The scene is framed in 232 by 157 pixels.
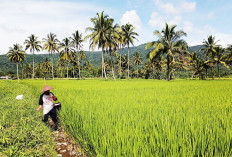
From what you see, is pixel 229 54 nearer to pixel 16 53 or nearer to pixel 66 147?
pixel 66 147

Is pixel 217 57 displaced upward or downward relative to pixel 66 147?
upward

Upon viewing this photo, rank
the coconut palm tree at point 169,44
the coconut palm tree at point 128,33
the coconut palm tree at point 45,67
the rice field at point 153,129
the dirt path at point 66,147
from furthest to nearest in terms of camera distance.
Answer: the coconut palm tree at point 45,67, the coconut palm tree at point 128,33, the coconut palm tree at point 169,44, the dirt path at point 66,147, the rice field at point 153,129

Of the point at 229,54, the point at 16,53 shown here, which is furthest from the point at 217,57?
the point at 16,53

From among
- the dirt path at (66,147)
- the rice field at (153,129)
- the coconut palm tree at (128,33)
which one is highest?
the coconut palm tree at (128,33)

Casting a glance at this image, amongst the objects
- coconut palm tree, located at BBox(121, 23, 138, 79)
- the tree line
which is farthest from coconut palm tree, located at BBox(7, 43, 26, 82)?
coconut palm tree, located at BBox(121, 23, 138, 79)

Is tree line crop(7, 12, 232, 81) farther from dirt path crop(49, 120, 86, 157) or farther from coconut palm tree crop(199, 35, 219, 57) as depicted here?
dirt path crop(49, 120, 86, 157)

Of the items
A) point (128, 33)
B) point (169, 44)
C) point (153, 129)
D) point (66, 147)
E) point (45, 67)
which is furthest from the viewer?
point (45, 67)

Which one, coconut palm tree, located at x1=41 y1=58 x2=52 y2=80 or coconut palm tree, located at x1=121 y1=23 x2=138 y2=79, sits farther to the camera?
coconut palm tree, located at x1=41 y1=58 x2=52 y2=80

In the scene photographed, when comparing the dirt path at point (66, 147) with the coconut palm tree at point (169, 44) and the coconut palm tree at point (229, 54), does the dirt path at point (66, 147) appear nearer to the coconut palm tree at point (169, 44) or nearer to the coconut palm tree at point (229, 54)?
the coconut palm tree at point (169, 44)

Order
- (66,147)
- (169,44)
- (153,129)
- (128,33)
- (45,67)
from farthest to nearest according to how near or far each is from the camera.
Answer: (45,67)
(128,33)
(169,44)
(66,147)
(153,129)

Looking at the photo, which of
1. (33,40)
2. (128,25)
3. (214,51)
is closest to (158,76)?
(214,51)

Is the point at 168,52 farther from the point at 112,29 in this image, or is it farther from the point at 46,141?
the point at 46,141

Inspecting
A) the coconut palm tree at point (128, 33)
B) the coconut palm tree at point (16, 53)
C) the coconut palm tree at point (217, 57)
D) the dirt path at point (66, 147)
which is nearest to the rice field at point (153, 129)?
the dirt path at point (66, 147)

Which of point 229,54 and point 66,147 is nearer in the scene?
point 66,147
